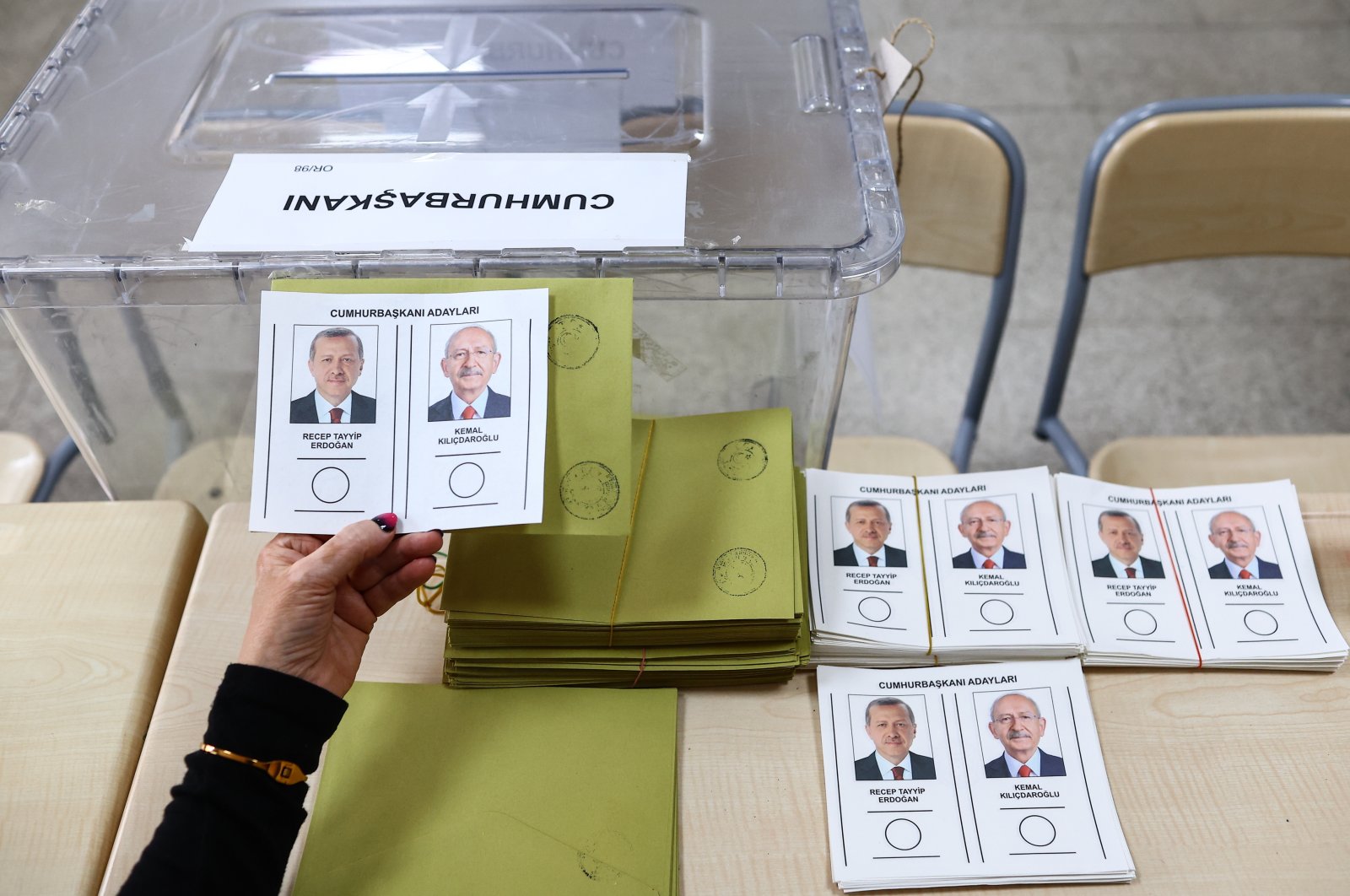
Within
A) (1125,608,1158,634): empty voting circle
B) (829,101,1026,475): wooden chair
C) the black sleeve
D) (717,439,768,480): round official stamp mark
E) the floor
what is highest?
the floor

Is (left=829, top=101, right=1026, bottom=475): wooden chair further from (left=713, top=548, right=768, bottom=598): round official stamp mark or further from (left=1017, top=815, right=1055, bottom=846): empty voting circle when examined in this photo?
(left=1017, top=815, right=1055, bottom=846): empty voting circle

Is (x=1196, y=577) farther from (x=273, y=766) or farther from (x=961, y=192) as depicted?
(x=273, y=766)

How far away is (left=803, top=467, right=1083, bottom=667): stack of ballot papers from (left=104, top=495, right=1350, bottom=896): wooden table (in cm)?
6

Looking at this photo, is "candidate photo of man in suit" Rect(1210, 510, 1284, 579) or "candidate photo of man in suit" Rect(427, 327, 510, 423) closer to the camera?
"candidate photo of man in suit" Rect(427, 327, 510, 423)

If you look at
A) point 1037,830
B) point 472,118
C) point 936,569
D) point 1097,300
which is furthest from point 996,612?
point 1097,300

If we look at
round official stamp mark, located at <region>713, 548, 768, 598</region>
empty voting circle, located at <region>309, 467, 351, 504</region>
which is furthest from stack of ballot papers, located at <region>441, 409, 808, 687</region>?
empty voting circle, located at <region>309, 467, 351, 504</region>

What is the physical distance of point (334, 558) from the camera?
724 millimetres

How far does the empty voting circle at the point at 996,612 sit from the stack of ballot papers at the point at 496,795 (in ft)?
0.86

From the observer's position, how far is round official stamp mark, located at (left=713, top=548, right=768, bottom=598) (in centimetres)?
79

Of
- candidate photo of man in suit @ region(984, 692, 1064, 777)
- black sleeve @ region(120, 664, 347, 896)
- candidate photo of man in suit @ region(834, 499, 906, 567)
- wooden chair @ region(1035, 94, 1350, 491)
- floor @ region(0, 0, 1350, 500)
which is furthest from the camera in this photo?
floor @ region(0, 0, 1350, 500)

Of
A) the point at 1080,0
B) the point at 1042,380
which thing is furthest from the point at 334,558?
the point at 1080,0

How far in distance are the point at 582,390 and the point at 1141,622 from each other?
50cm

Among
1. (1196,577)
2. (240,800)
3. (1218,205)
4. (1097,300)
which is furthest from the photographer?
(1097,300)

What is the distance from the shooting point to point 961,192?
128 cm
